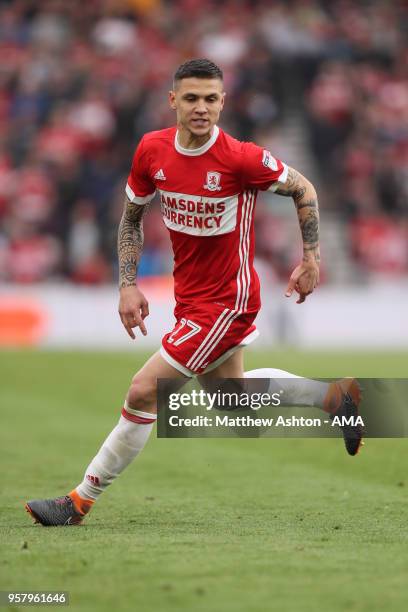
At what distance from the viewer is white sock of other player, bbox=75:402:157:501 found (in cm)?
642

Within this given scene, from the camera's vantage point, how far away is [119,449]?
6465mm

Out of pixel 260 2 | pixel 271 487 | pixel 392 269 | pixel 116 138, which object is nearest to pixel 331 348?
pixel 392 269

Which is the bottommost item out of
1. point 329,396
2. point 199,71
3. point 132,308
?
point 329,396

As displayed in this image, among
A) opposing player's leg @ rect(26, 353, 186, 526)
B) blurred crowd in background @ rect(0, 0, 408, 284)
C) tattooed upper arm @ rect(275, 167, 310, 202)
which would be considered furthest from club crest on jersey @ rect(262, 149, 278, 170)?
blurred crowd in background @ rect(0, 0, 408, 284)

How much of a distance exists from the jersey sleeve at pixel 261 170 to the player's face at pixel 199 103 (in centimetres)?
25

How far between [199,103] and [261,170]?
1.53 ft

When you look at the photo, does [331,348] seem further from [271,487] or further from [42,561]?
[42,561]

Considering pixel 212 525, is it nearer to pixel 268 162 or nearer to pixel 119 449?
pixel 119 449

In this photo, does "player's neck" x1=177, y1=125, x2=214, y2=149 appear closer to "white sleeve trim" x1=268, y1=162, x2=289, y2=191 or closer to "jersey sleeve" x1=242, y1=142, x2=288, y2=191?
"jersey sleeve" x1=242, y1=142, x2=288, y2=191

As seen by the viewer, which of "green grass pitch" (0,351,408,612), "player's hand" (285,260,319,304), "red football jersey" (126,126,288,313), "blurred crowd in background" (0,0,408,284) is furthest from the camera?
"blurred crowd in background" (0,0,408,284)

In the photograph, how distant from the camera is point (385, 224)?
24.4 meters

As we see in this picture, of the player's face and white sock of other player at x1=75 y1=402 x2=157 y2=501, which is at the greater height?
the player's face

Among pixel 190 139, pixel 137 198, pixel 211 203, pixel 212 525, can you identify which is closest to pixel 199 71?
pixel 190 139

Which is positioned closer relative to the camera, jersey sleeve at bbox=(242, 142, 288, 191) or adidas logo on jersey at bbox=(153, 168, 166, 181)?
jersey sleeve at bbox=(242, 142, 288, 191)
